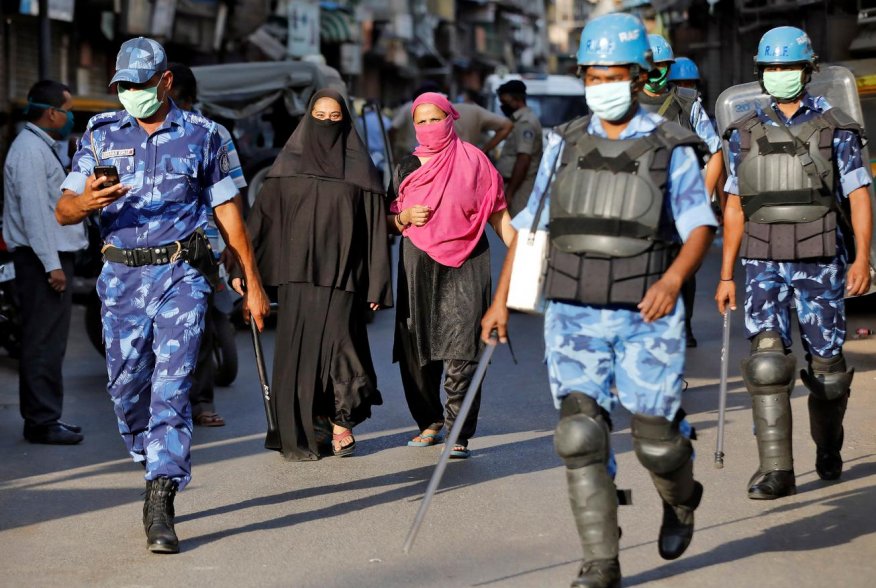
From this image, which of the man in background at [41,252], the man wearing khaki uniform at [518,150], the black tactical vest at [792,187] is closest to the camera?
the black tactical vest at [792,187]

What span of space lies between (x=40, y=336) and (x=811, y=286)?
13.3ft

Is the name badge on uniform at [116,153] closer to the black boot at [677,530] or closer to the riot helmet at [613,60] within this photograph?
the riot helmet at [613,60]

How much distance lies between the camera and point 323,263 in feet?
26.4

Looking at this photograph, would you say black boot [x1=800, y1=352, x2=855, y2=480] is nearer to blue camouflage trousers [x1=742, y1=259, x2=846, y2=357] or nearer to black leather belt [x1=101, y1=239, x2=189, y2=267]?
blue camouflage trousers [x1=742, y1=259, x2=846, y2=357]

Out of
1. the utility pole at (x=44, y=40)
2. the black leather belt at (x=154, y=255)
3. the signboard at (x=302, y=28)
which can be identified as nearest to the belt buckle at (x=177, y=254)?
the black leather belt at (x=154, y=255)

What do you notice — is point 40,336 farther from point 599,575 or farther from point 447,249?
point 599,575

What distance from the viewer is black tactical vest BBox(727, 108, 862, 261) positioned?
6.62m

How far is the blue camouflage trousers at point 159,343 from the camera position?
6.11m

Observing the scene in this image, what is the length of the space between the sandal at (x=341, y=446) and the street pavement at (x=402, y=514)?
0.35 feet

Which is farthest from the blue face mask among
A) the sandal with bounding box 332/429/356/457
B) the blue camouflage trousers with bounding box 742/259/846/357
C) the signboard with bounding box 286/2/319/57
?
the signboard with bounding box 286/2/319/57

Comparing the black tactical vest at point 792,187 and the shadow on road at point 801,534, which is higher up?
the black tactical vest at point 792,187

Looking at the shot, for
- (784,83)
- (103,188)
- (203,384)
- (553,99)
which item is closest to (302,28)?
(553,99)

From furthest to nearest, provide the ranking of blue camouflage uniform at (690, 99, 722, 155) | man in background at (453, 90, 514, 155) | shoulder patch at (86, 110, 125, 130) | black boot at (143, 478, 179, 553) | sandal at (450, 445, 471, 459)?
man in background at (453, 90, 514, 155) → blue camouflage uniform at (690, 99, 722, 155) → sandal at (450, 445, 471, 459) → shoulder patch at (86, 110, 125, 130) → black boot at (143, 478, 179, 553)

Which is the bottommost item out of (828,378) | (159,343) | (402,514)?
(402,514)
